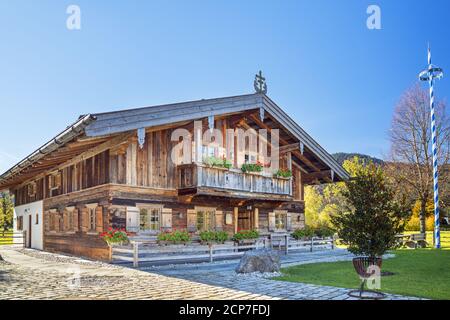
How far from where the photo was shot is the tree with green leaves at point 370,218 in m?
12.2

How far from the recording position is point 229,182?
828 inches

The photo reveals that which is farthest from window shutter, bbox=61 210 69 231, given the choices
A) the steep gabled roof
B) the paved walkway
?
the paved walkway

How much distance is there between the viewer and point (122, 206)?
18.6 meters

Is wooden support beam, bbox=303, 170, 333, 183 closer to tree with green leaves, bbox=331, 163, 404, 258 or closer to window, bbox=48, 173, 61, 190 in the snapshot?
tree with green leaves, bbox=331, 163, 404, 258

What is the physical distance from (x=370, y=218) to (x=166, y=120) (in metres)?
9.62

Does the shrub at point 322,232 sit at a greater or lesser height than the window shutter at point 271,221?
lesser

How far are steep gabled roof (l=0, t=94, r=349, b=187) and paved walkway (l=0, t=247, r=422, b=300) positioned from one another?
4.82 meters

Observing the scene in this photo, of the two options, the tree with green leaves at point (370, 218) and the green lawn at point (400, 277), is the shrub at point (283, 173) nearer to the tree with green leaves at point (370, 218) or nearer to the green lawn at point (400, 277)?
→ the green lawn at point (400, 277)

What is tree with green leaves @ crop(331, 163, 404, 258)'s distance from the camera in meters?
12.2

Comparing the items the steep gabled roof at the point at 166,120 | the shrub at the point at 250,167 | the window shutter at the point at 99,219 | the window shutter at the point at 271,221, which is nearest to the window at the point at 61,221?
the steep gabled roof at the point at 166,120

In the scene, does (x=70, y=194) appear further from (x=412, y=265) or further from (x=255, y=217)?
(x=412, y=265)

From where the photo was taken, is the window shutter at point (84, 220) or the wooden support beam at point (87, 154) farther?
the window shutter at point (84, 220)

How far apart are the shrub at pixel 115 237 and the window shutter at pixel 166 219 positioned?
2.56 metres
